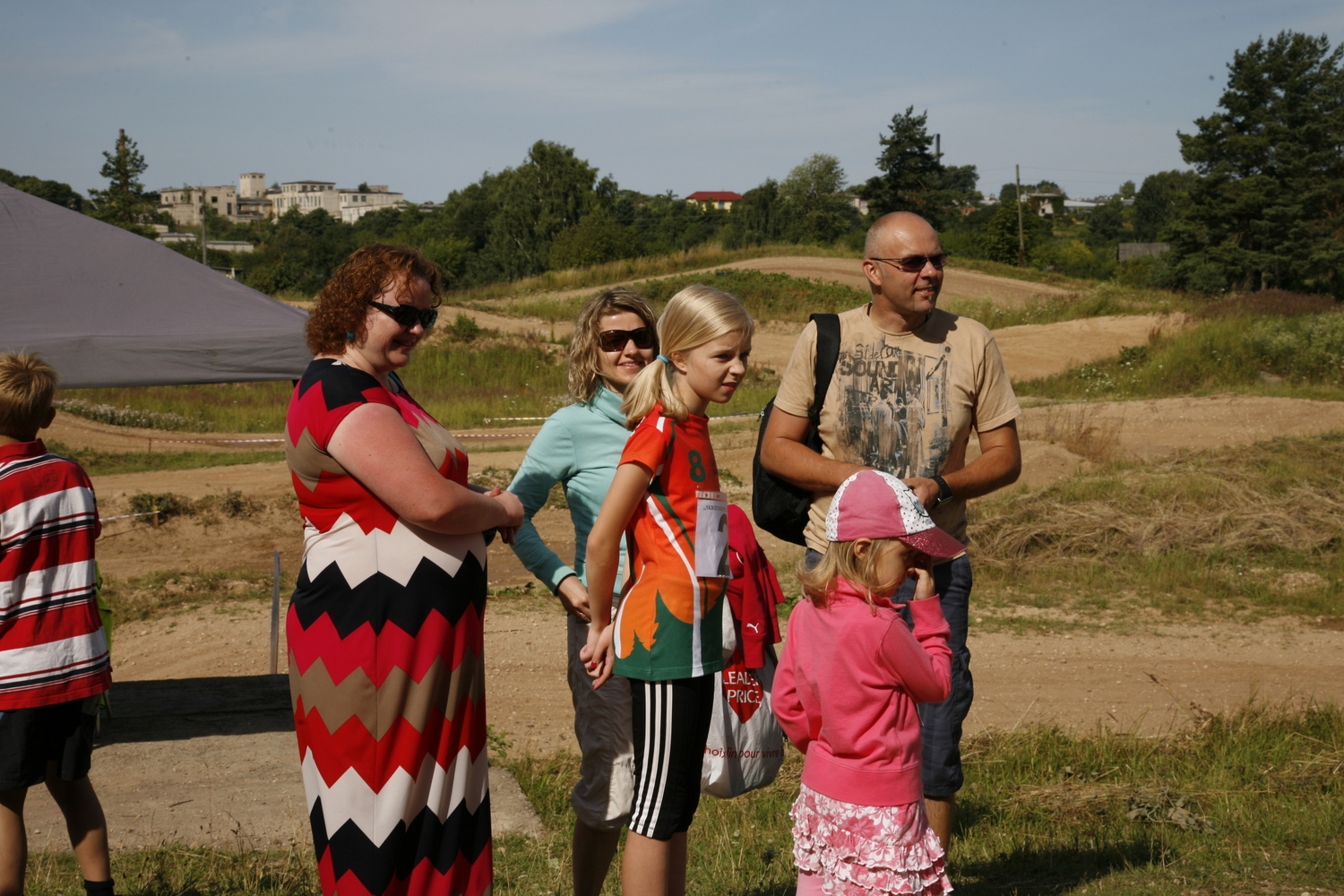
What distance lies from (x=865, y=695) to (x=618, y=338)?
1302mm

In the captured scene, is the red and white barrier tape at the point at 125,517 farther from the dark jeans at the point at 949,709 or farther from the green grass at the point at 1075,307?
the green grass at the point at 1075,307

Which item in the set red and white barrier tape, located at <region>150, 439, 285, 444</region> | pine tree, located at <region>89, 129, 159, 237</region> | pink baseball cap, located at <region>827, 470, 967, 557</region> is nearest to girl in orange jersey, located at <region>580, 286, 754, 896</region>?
pink baseball cap, located at <region>827, 470, 967, 557</region>

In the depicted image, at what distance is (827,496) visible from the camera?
3689 millimetres

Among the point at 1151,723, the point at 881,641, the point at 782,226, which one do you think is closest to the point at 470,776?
the point at 881,641

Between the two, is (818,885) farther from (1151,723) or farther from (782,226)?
(782,226)

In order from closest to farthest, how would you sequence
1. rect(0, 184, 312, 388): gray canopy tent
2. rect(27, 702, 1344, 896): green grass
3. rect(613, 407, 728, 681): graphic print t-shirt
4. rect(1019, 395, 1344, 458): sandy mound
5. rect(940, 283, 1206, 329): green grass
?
rect(613, 407, 728, 681): graphic print t-shirt, rect(27, 702, 1344, 896): green grass, rect(0, 184, 312, 388): gray canopy tent, rect(1019, 395, 1344, 458): sandy mound, rect(940, 283, 1206, 329): green grass

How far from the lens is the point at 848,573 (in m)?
2.74

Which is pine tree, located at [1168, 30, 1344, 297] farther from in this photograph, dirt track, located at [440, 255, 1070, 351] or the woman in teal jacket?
the woman in teal jacket

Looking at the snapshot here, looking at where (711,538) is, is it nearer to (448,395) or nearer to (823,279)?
(448,395)

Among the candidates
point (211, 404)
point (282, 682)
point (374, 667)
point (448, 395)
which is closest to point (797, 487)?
point (374, 667)

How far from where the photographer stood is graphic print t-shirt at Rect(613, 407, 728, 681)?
285 cm

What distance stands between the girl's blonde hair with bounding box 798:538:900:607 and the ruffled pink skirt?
510 millimetres

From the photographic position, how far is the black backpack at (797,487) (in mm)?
3750

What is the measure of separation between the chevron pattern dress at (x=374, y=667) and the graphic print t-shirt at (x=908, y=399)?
4.84 ft
